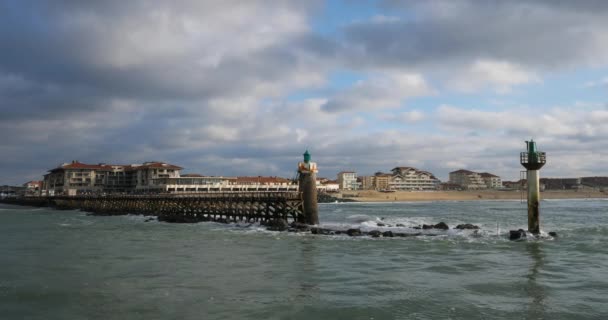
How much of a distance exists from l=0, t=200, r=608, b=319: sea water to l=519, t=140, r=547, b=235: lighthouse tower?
60.5 inches

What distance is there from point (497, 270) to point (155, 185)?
368ft

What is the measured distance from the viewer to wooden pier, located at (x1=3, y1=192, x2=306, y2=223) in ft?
121

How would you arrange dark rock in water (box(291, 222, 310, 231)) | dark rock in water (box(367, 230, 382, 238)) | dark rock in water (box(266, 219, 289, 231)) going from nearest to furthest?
dark rock in water (box(367, 230, 382, 238))
dark rock in water (box(291, 222, 310, 231))
dark rock in water (box(266, 219, 289, 231))

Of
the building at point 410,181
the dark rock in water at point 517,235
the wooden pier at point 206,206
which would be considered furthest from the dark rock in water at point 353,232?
the building at point 410,181

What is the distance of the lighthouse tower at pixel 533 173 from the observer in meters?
26.6

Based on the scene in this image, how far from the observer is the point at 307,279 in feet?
49.4

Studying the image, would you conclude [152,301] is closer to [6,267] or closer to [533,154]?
[6,267]

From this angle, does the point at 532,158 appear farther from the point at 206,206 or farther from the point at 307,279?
the point at 206,206

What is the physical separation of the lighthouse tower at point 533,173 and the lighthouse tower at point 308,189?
→ 1364 cm

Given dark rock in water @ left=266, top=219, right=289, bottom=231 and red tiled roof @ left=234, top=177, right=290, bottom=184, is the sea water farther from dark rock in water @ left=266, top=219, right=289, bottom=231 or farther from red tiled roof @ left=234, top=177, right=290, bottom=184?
red tiled roof @ left=234, top=177, right=290, bottom=184

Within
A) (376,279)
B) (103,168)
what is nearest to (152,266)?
(376,279)

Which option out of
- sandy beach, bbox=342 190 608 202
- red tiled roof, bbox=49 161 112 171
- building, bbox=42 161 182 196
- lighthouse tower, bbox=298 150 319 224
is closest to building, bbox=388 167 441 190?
sandy beach, bbox=342 190 608 202

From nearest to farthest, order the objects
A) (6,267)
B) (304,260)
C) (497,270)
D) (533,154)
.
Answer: (497,270) < (6,267) < (304,260) < (533,154)

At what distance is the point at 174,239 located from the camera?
27.1 meters
